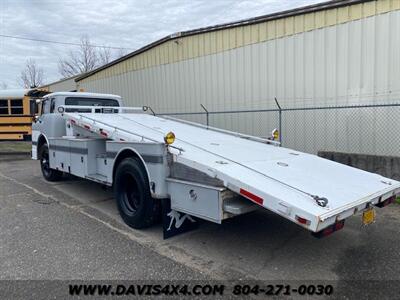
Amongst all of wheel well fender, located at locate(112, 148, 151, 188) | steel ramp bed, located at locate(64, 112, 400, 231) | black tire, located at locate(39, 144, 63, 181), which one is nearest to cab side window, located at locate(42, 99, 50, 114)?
black tire, located at locate(39, 144, 63, 181)

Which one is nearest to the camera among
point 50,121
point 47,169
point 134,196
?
point 134,196

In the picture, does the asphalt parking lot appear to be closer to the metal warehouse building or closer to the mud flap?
the mud flap

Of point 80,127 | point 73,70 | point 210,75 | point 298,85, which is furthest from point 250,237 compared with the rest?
point 73,70

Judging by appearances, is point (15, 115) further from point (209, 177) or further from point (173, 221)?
point (209, 177)

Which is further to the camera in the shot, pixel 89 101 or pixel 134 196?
pixel 89 101

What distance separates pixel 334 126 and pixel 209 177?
18.9ft

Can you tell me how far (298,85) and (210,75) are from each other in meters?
3.34

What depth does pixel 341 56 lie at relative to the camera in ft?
28.0

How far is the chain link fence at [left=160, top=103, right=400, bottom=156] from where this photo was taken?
7988mm

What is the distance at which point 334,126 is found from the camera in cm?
885

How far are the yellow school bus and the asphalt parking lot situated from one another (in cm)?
1140

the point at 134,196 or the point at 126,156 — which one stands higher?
the point at 126,156

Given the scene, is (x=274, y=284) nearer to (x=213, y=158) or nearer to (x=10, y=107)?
(x=213, y=158)

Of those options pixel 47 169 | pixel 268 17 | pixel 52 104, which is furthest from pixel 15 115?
pixel 268 17
